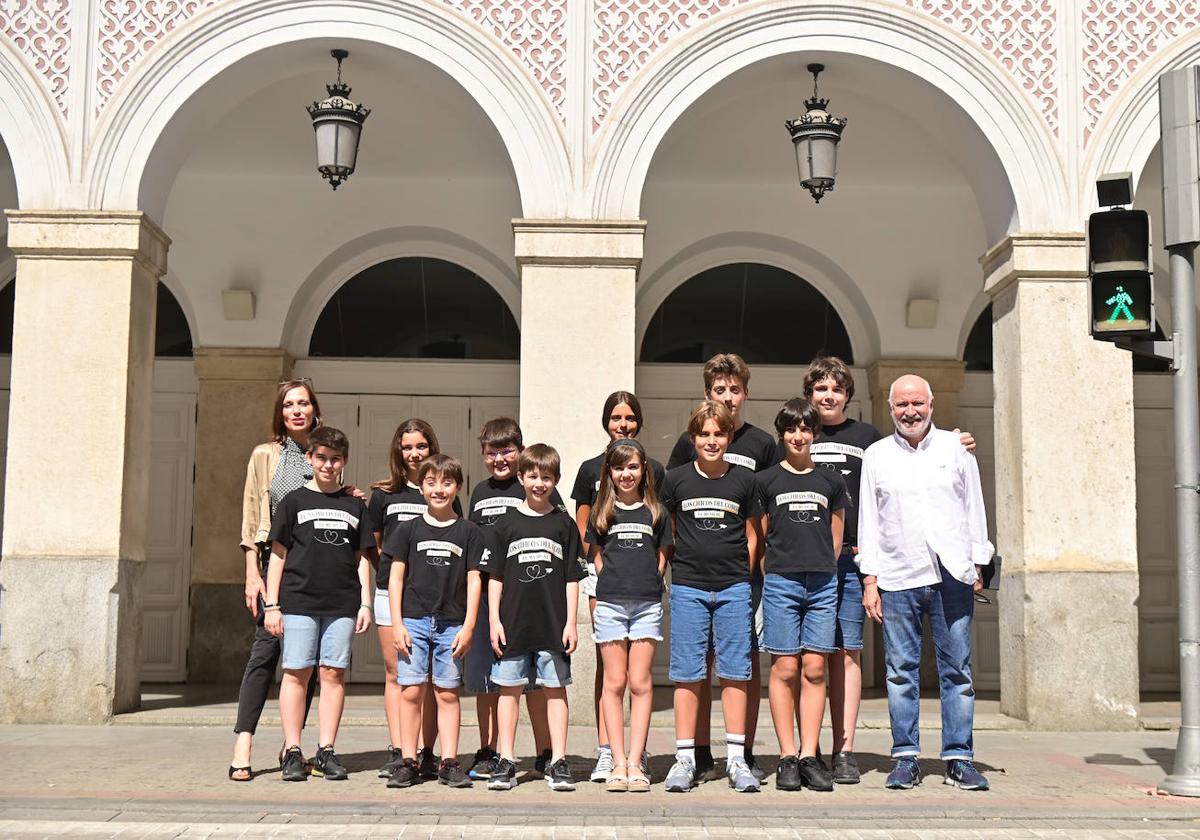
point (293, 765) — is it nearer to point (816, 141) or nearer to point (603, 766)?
point (603, 766)

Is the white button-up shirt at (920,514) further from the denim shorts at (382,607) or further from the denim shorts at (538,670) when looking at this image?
the denim shorts at (382,607)

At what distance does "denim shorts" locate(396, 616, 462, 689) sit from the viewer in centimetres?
659

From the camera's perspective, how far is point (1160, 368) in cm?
1323

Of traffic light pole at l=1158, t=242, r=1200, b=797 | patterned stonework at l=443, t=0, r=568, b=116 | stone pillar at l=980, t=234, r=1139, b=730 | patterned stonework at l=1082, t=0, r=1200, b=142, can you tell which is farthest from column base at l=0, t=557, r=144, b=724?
patterned stonework at l=1082, t=0, r=1200, b=142

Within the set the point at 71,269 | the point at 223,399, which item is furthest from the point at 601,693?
the point at 223,399

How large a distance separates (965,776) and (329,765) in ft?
9.60

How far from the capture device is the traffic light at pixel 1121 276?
6668 mm

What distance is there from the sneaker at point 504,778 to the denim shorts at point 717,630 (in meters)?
0.84

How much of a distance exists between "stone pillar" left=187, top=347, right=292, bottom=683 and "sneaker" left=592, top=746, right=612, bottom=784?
5.97m

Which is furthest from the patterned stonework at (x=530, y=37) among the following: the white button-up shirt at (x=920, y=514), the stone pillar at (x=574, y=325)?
the white button-up shirt at (x=920, y=514)

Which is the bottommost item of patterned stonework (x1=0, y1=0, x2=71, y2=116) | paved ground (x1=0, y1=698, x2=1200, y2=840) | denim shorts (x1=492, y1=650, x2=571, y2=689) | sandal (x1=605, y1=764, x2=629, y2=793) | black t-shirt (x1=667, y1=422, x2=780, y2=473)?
paved ground (x1=0, y1=698, x2=1200, y2=840)

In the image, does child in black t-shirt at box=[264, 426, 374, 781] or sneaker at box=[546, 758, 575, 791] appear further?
child in black t-shirt at box=[264, 426, 374, 781]

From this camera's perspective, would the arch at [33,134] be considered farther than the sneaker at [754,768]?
Yes

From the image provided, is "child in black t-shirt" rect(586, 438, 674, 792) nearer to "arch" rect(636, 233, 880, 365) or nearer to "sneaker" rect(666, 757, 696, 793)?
"sneaker" rect(666, 757, 696, 793)
